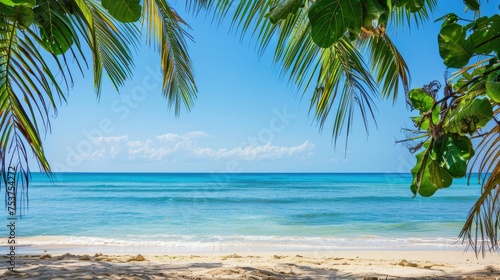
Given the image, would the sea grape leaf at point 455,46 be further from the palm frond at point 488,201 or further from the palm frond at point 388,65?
the palm frond at point 388,65

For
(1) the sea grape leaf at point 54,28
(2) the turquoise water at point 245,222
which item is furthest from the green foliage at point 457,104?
(2) the turquoise water at point 245,222

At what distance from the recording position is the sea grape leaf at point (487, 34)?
0.96 metres

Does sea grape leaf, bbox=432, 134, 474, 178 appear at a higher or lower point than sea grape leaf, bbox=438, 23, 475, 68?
lower

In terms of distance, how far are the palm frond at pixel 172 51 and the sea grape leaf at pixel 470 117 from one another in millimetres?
3434

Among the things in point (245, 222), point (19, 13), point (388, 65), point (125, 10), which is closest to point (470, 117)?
point (125, 10)

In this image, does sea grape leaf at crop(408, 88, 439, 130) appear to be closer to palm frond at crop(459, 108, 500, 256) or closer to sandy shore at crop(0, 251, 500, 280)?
palm frond at crop(459, 108, 500, 256)

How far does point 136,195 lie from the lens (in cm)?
2244

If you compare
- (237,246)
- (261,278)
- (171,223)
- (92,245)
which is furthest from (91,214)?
(261,278)

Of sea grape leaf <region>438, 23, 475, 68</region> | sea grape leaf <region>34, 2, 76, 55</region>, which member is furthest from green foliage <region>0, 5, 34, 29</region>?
sea grape leaf <region>438, 23, 475, 68</region>

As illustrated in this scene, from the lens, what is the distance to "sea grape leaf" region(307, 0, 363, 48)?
0.89 m

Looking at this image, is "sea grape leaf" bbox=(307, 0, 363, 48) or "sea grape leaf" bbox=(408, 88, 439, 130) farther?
"sea grape leaf" bbox=(408, 88, 439, 130)

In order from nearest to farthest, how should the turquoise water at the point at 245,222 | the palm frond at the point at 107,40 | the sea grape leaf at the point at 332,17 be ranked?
the sea grape leaf at the point at 332,17 → the palm frond at the point at 107,40 → the turquoise water at the point at 245,222

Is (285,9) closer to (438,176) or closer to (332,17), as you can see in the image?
(332,17)

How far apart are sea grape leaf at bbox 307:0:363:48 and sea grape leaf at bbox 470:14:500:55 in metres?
0.28
